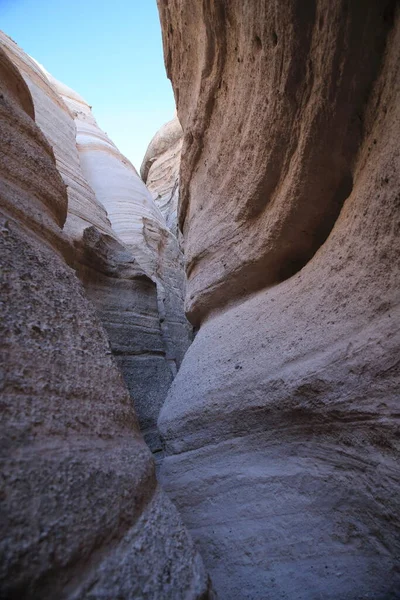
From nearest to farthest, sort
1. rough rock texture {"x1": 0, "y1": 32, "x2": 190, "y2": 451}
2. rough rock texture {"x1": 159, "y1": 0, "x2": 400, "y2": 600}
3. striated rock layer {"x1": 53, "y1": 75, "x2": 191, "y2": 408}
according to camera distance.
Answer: rough rock texture {"x1": 159, "y1": 0, "x2": 400, "y2": 600} < rough rock texture {"x1": 0, "y1": 32, "x2": 190, "y2": 451} < striated rock layer {"x1": 53, "y1": 75, "x2": 191, "y2": 408}

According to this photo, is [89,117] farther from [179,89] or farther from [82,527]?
[82,527]

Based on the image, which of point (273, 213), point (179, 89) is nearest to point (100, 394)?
point (273, 213)

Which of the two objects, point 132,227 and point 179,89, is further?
point 132,227

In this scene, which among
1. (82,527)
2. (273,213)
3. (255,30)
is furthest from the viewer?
(273,213)

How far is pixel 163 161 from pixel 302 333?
556 inches

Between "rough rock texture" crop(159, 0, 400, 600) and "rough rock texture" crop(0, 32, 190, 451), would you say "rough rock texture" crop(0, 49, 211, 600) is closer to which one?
"rough rock texture" crop(159, 0, 400, 600)

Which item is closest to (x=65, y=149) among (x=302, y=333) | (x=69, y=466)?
(x=302, y=333)

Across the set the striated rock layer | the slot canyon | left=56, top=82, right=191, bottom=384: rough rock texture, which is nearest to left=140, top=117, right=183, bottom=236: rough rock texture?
left=56, top=82, right=191, bottom=384: rough rock texture

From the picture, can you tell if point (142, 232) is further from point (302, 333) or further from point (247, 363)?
point (302, 333)

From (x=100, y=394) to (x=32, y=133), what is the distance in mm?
1849

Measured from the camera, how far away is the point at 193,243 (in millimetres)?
2789

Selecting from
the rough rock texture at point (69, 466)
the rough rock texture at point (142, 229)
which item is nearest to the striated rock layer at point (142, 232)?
the rough rock texture at point (142, 229)

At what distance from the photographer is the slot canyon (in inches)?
35.9

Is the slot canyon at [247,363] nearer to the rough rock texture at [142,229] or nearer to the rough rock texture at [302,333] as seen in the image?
the rough rock texture at [302,333]
